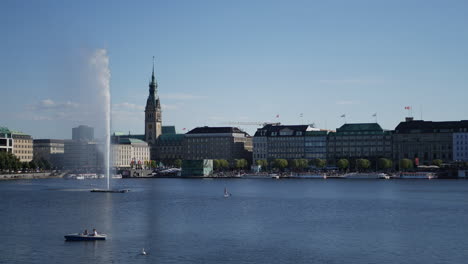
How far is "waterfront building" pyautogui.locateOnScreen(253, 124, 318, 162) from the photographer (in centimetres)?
18362

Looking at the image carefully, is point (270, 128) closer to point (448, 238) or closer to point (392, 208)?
point (392, 208)

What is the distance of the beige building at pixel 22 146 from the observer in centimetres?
18065

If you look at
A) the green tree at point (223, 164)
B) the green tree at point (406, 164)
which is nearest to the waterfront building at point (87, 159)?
the green tree at point (223, 164)

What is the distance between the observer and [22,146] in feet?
602

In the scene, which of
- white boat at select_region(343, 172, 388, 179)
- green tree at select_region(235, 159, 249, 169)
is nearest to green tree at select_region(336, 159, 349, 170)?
white boat at select_region(343, 172, 388, 179)

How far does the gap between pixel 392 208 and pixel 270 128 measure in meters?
122

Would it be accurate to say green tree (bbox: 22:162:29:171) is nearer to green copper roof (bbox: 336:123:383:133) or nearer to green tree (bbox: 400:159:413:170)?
green copper roof (bbox: 336:123:383:133)

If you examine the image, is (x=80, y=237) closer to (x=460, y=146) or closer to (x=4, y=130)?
(x=460, y=146)

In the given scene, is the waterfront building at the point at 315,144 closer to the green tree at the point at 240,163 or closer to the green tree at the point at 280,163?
the green tree at the point at 280,163

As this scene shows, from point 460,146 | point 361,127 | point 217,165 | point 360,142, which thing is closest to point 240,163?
point 217,165

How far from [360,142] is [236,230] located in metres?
127

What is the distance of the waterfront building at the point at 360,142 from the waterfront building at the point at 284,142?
12.6 ft

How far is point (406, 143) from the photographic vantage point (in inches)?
6570

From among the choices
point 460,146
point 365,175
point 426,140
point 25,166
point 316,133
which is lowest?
point 365,175
